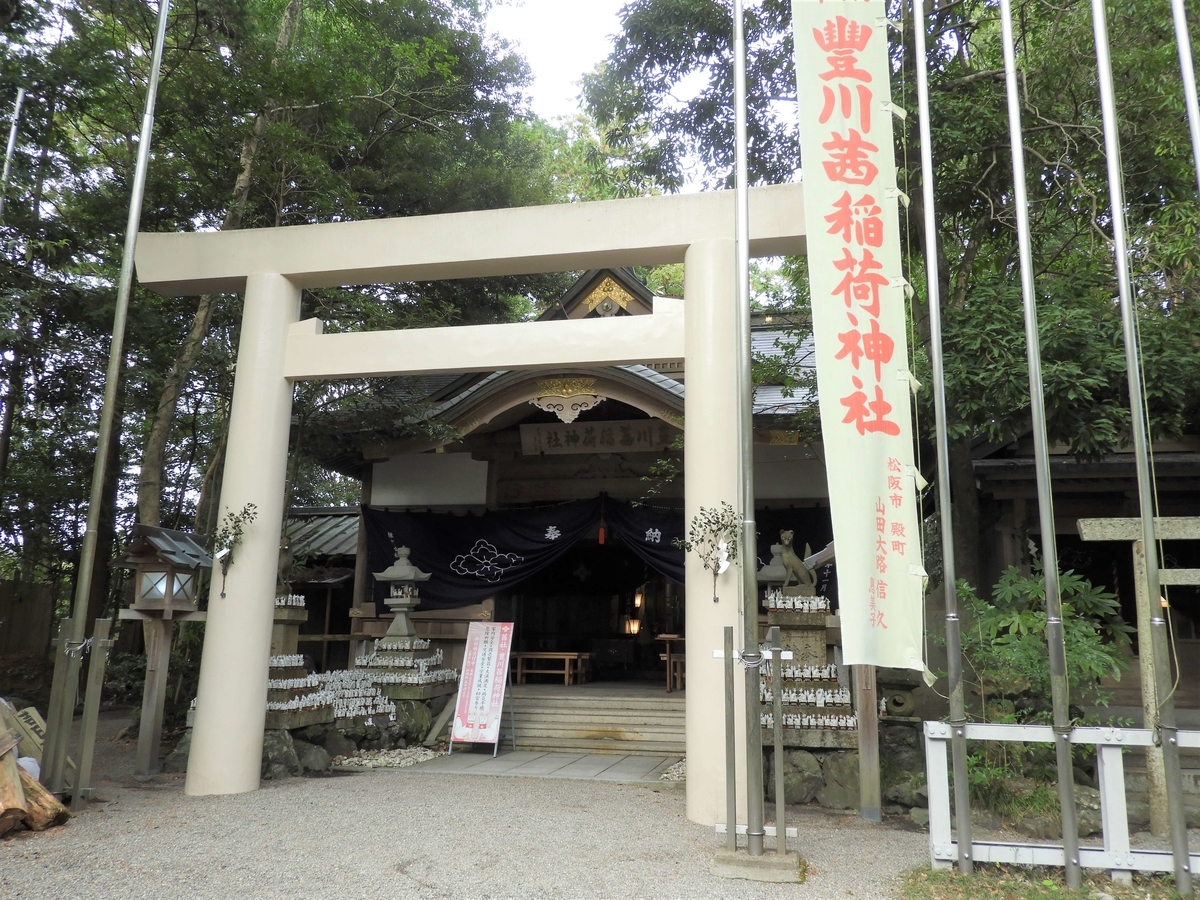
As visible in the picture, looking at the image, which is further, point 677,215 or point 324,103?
point 324,103

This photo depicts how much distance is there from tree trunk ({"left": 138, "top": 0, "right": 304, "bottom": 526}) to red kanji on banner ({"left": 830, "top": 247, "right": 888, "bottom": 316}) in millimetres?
7425

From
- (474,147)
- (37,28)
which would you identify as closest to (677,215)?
(37,28)

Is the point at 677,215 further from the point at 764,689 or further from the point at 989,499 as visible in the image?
the point at 989,499

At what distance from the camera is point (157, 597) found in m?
7.12

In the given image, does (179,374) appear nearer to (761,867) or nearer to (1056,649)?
(761,867)

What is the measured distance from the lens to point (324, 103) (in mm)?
10023

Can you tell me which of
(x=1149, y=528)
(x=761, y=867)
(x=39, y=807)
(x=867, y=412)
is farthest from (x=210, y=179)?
(x=1149, y=528)

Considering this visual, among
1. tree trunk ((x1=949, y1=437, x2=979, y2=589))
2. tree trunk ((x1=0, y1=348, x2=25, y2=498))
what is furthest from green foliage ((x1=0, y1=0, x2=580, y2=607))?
tree trunk ((x1=949, y1=437, x2=979, y2=589))

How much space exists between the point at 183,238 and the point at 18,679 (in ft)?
29.6

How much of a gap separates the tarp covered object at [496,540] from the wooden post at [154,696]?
4.13 metres

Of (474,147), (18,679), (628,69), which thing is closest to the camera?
(628,69)

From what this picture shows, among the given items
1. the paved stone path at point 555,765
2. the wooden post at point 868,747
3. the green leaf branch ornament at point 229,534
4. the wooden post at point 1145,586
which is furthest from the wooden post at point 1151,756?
the green leaf branch ornament at point 229,534

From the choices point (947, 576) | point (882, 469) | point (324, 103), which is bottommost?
point (947, 576)

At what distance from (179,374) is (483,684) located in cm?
511
